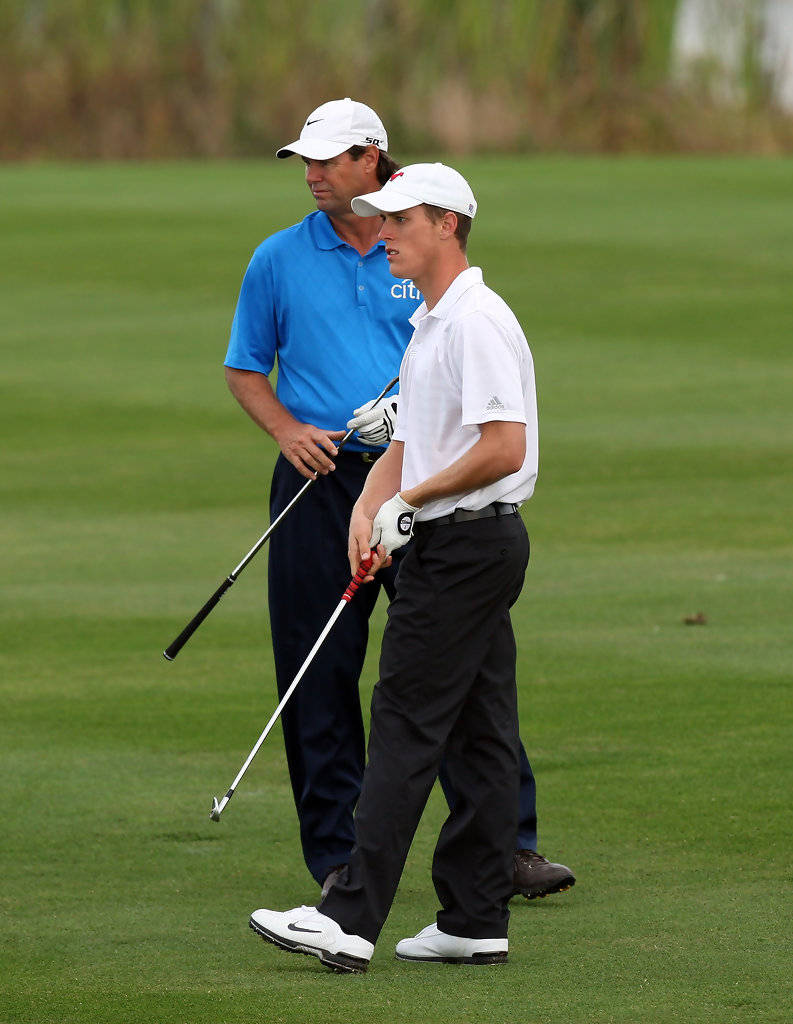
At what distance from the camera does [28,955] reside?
6004 millimetres

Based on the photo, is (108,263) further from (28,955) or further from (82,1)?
(28,955)

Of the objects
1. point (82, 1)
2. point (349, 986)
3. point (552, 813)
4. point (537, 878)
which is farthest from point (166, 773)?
point (82, 1)

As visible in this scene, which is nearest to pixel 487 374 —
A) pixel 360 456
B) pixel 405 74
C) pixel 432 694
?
pixel 432 694

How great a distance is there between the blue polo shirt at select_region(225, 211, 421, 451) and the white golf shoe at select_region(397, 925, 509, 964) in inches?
60.6

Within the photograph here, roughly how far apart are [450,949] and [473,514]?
Result: 110 centimetres

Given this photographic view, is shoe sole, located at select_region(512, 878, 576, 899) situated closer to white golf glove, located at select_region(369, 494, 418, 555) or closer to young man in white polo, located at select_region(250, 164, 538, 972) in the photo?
young man in white polo, located at select_region(250, 164, 538, 972)

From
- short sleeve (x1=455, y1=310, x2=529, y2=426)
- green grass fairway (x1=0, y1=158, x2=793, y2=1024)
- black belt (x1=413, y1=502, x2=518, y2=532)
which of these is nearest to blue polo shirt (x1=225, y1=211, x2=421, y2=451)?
green grass fairway (x1=0, y1=158, x2=793, y2=1024)

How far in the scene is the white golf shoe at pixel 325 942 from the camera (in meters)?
5.81

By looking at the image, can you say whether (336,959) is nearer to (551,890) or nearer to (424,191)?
(551,890)

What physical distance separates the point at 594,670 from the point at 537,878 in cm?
301

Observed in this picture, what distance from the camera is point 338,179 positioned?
6.75 metres

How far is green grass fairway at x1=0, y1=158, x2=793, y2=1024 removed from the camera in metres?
5.80

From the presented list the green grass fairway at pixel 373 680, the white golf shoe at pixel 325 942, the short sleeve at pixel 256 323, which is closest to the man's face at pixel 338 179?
the short sleeve at pixel 256 323

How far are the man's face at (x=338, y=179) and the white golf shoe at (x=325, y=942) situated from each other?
2055 mm
